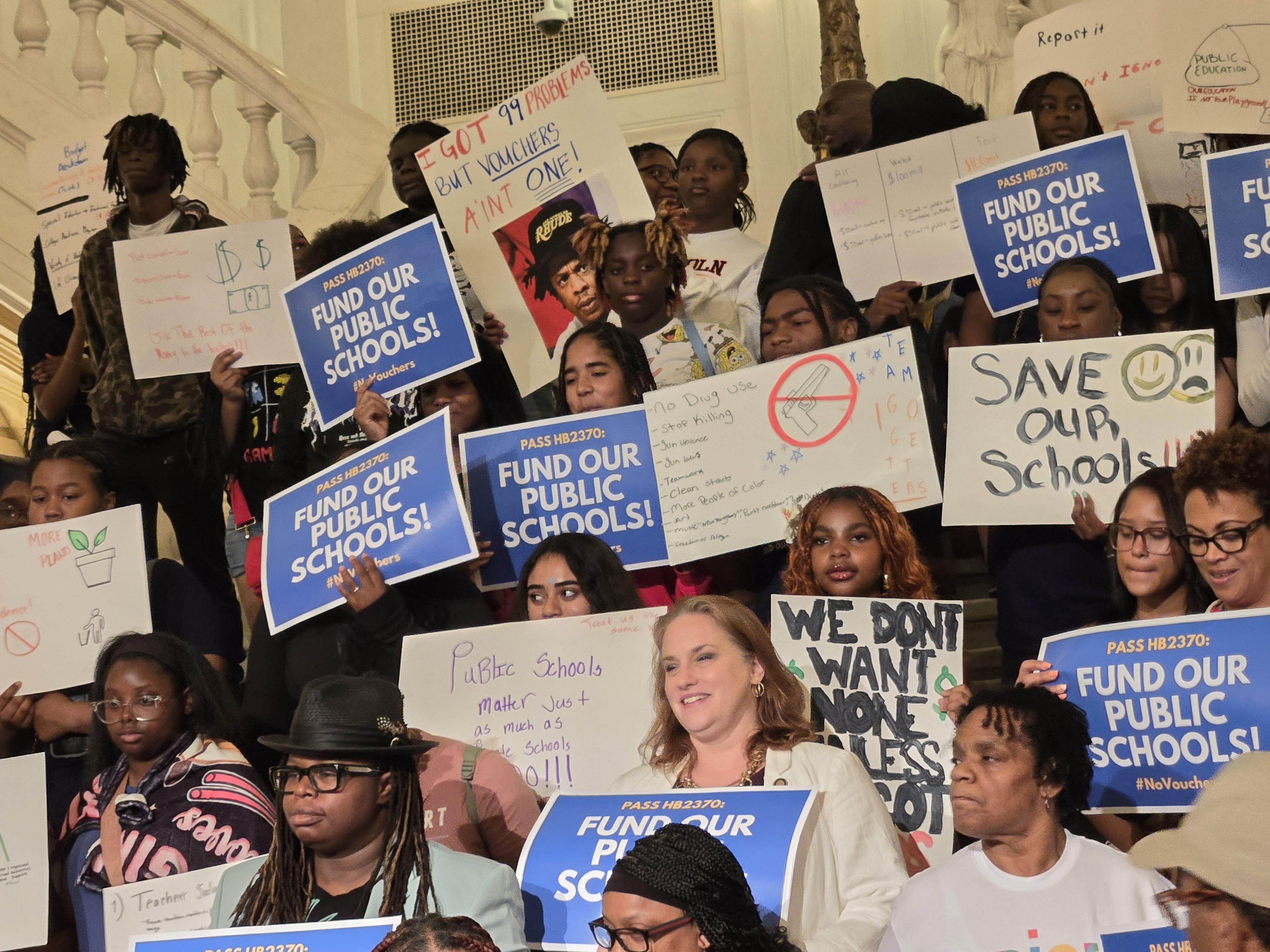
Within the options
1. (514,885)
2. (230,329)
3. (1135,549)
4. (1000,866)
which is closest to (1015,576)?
(1135,549)

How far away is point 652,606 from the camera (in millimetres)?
5047

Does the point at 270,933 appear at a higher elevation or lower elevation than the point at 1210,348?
lower

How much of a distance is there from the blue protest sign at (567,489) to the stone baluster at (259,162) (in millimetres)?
3541

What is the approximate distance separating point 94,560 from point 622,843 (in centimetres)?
261

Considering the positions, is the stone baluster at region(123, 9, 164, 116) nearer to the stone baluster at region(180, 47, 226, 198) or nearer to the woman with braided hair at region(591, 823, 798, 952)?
the stone baluster at region(180, 47, 226, 198)

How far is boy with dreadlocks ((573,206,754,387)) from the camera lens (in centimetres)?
578

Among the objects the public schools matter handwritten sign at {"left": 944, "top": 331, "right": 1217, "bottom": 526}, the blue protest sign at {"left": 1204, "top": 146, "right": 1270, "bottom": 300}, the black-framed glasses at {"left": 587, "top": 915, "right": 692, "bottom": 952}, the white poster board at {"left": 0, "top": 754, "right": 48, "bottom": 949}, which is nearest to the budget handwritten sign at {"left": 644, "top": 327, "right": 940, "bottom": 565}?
the public schools matter handwritten sign at {"left": 944, "top": 331, "right": 1217, "bottom": 526}

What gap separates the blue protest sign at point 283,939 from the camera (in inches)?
133

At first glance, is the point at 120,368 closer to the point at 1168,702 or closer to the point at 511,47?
the point at 1168,702

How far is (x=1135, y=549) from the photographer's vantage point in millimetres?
4375

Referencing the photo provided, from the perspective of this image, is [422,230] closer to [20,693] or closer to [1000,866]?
[20,693]

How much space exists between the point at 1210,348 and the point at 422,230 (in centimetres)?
240

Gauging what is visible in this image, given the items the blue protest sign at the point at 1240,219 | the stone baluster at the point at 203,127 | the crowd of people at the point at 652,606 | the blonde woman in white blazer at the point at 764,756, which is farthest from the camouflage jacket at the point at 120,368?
the blue protest sign at the point at 1240,219

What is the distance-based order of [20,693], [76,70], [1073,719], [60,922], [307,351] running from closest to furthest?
[1073,719]
[60,922]
[20,693]
[307,351]
[76,70]
